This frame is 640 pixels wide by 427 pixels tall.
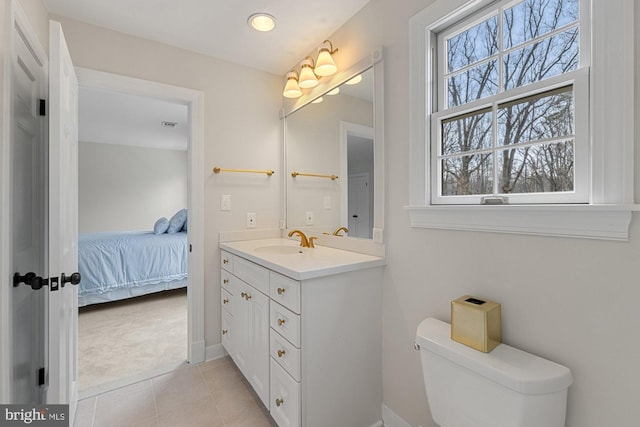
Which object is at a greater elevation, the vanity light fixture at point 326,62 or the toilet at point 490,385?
the vanity light fixture at point 326,62

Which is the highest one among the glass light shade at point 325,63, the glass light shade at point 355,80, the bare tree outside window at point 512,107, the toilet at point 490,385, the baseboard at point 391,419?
the glass light shade at point 325,63

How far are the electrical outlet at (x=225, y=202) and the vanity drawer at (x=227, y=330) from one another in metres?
0.80

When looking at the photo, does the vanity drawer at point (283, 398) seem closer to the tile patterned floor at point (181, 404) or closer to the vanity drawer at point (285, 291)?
the tile patterned floor at point (181, 404)

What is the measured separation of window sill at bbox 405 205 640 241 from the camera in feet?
2.72

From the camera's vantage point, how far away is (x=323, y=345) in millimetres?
1355

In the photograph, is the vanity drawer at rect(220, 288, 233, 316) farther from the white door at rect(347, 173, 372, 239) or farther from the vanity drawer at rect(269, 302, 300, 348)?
the white door at rect(347, 173, 372, 239)

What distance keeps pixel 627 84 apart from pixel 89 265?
13.9 ft

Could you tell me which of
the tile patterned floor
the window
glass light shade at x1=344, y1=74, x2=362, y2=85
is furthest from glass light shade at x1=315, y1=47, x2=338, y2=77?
the tile patterned floor

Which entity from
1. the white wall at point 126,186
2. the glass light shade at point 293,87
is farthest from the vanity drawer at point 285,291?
the white wall at point 126,186

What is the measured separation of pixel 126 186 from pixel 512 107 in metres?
6.58

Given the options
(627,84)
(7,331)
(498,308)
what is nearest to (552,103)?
(627,84)

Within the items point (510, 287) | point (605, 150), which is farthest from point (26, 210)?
point (605, 150)

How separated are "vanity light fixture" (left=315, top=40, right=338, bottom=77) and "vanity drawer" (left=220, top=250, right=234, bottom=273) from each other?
1.40 metres

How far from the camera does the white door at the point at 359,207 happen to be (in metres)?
1.72
